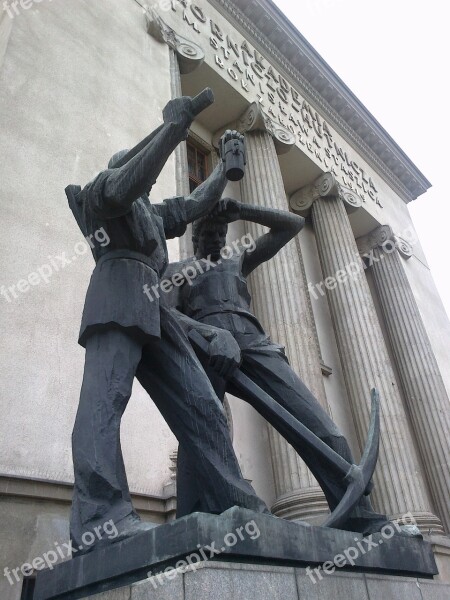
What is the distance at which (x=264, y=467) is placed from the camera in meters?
10.4

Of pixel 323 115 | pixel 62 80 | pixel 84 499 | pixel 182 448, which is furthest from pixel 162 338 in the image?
pixel 323 115

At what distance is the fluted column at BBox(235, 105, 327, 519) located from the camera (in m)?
9.37

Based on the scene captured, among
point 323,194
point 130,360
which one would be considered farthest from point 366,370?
point 130,360

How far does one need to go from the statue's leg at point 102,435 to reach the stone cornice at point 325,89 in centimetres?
1444

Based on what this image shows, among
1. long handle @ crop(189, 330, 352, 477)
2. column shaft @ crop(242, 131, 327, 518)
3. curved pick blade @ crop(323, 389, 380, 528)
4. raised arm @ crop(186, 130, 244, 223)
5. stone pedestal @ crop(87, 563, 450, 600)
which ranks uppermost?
column shaft @ crop(242, 131, 327, 518)

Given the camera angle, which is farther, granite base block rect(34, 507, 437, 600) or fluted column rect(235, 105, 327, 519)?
fluted column rect(235, 105, 327, 519)

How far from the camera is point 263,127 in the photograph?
14242 mm

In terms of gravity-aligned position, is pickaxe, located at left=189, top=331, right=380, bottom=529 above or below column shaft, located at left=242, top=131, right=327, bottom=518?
below

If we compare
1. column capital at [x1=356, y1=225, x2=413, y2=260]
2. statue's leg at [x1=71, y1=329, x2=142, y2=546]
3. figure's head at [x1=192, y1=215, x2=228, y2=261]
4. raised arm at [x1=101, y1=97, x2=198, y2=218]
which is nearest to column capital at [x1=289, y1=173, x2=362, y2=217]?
column capital at [x1=356, y1=225, x2=413, y2=260]

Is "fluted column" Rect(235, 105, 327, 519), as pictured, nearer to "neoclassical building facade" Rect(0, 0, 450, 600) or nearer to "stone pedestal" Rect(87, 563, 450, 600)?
"neoclassical building facade" Rect(0, 0, 450, 600)

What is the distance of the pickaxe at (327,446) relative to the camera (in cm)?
318

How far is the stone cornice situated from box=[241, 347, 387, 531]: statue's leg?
14.0 metres

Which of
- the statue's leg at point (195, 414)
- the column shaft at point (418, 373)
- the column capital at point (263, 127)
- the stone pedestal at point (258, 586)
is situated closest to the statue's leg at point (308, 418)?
the stone pedestal at point (258, 586)

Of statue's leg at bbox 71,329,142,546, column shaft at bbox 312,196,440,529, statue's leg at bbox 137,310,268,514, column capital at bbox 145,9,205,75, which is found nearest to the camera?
statue's leg at bbox 71,329,142,546
